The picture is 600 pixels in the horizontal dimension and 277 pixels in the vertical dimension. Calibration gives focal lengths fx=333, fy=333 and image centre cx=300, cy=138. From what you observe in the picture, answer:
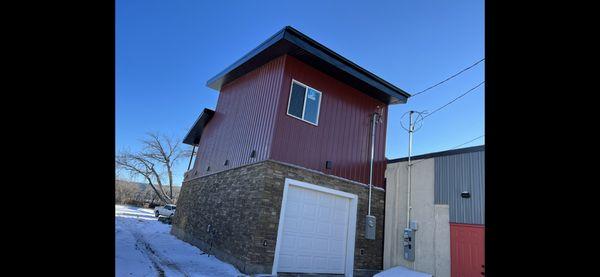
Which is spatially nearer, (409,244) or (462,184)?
(462,184)

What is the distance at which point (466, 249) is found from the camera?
305 inches

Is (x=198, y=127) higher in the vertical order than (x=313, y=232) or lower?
higher

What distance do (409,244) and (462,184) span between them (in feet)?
7.07

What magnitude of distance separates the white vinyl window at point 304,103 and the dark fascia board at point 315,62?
0.77 m

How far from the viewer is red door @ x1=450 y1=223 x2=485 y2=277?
7504 millimetres

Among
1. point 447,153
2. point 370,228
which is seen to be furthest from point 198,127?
point 447,153

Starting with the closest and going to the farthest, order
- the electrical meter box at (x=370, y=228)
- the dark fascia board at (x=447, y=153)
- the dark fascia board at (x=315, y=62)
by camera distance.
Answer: the dark fascia board at (x=447, y=153) < the dark fascia board at (x=315, y=62) < the electrical meter box at (x=370, y=228)

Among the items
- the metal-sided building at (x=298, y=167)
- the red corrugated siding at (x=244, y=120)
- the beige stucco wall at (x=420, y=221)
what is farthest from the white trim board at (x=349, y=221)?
the beige stucco wall at (x=420, y=221)

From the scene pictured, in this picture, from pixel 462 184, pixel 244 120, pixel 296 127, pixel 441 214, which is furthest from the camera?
pixel 244 120

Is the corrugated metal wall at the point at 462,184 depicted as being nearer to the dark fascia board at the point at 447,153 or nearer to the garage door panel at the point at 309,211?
the dark fascia board at the point at 447,153

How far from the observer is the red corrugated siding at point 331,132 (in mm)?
8711

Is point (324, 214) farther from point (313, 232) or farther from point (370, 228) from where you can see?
point (370, 228)

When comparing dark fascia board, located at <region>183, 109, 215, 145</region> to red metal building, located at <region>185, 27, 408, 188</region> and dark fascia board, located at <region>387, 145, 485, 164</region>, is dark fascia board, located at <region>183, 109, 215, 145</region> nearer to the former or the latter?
red metal building, located at <region>185, 27, 408, 188</region>
